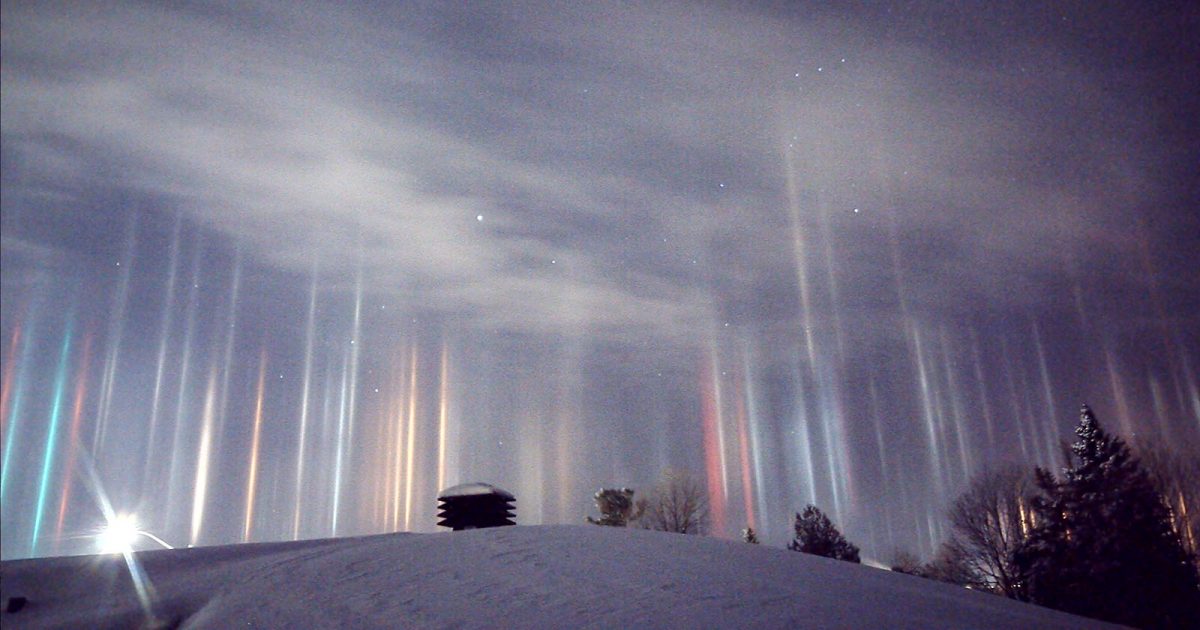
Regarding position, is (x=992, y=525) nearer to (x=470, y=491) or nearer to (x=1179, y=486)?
(x=1179, y=486)

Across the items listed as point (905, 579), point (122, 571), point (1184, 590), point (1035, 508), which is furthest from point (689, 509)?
point (122, 571)

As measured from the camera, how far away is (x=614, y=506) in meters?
47.1

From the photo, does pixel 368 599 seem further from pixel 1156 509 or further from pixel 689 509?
pixel 689 509

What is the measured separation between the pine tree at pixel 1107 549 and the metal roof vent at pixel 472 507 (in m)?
24.5

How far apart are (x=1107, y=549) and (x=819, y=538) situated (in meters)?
25.5

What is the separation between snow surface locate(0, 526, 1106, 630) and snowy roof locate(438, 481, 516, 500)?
637 cm

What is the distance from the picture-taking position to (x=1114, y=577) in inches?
1112

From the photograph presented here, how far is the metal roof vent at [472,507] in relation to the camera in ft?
69.9

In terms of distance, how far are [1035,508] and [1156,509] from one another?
6096 millimetres

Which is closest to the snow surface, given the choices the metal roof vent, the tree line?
the metal roof vent

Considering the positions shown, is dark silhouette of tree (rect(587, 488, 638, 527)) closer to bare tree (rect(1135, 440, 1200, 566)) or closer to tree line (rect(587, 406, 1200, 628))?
tree line (rect(587, 406, 1200, 628))

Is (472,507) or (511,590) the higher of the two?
(472,507)

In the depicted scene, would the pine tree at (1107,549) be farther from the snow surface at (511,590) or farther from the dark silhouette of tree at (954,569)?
the snow surface at (511,590)

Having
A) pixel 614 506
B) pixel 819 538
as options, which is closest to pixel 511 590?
pixel 614 506
